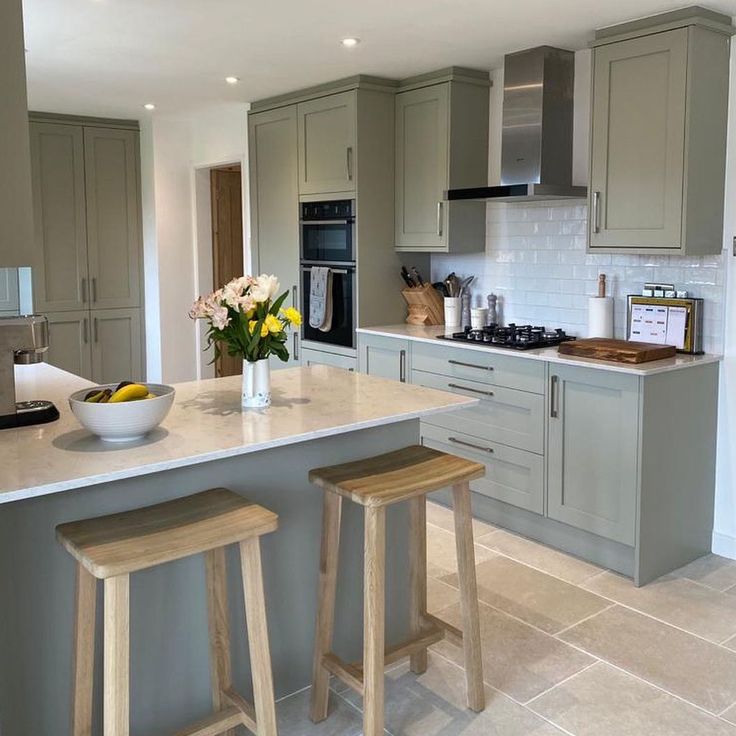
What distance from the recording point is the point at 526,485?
403 centimetres

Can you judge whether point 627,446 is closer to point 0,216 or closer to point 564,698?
point 564,698

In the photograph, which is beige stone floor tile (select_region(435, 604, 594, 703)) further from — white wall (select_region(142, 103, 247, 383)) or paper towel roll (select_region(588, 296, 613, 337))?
white wall (select_region(142, 103, 247, 383))

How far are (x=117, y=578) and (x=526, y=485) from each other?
256 cm

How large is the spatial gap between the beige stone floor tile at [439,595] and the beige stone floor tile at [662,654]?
491 mm

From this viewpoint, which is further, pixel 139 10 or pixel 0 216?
pixel 139 10

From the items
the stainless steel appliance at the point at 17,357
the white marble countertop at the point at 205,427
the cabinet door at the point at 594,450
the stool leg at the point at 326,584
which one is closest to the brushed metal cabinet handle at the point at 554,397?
the cabinet door at the point at 594,450

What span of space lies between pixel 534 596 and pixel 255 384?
1.64m

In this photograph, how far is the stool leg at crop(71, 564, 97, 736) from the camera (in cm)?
204

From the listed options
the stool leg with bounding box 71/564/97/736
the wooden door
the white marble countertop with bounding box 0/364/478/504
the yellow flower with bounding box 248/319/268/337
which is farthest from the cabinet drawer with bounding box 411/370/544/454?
the wooden door

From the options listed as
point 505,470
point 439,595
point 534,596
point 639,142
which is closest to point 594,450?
point 505,470

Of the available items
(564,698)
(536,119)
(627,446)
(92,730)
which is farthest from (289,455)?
(536,119)

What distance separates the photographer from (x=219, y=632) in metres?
2.40

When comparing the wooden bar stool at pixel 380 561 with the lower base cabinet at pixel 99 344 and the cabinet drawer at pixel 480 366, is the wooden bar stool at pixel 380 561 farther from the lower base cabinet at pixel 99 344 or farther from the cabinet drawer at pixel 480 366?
the lower base cabinet at pixel 99 344

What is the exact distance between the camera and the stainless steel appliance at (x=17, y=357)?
95.3 inches
